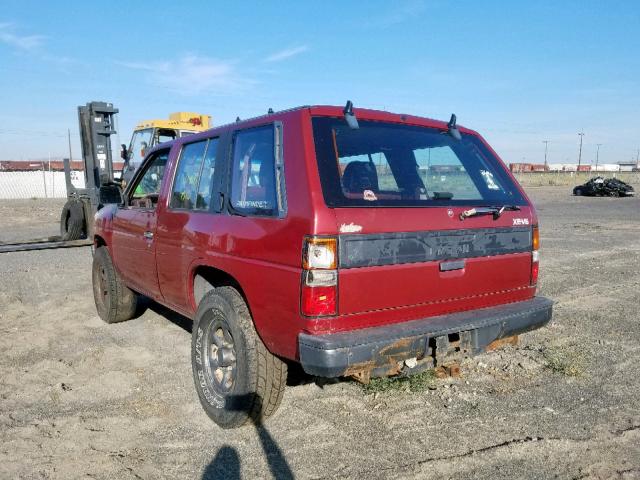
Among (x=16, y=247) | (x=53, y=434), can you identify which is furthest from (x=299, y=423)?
(x=16, y=247)

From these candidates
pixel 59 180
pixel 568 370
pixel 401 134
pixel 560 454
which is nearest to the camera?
pixel 560 454

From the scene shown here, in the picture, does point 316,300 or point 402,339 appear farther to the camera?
point 402,339

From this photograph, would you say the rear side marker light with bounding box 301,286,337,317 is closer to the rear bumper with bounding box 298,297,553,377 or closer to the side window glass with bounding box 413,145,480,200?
the rear bumper with bounding box 298,297,553,377

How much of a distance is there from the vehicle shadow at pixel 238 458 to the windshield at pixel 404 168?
1.41 m

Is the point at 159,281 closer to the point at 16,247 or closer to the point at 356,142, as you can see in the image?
the point at 356,142

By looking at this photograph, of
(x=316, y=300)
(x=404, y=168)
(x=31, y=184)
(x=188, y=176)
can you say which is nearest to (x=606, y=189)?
(x=404, y=168)

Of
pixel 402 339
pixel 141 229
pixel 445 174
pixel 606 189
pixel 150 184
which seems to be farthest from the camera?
pixel 606 189

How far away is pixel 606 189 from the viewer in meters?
36.1

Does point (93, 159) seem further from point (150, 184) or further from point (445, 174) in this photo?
point (445, 174)

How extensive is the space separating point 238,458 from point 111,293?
126 inches

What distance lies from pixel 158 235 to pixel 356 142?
1.91 metres

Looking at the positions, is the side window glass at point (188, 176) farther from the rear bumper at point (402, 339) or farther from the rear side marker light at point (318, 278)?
the rear bumper at point (402, 339)

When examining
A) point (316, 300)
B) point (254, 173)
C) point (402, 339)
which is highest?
point (254, 173)

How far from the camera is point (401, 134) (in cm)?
364
